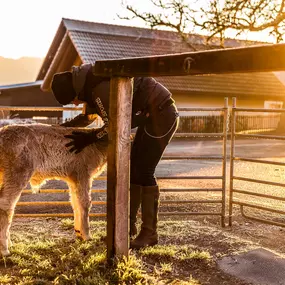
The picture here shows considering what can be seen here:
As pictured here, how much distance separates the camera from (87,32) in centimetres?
2473

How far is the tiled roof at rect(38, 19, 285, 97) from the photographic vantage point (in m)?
23.9

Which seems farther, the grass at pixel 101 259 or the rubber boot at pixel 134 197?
the rubber boot at pixel 134 197

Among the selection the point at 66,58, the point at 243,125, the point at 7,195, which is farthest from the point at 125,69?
the point at 243,125

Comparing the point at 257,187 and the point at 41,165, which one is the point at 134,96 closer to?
the point at 41,165

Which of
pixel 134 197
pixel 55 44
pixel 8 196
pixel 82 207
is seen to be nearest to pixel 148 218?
pixel 134 197

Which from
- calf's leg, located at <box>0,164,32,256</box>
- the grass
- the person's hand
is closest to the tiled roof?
the grass

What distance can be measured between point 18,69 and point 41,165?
12372 cm

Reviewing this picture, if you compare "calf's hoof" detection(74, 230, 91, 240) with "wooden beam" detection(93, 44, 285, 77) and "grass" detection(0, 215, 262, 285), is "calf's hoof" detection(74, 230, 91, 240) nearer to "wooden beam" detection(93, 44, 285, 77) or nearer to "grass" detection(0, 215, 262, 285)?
"grass" detection(0, 215, 262, 285)

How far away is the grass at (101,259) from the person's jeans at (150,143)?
28.4 inches

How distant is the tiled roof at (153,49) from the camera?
2391 centimetres

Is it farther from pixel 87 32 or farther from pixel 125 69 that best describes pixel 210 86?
pixel 125 69

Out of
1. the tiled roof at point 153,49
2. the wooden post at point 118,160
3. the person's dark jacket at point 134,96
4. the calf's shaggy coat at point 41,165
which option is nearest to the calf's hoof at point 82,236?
the calf's shaggy coat at point 41,165

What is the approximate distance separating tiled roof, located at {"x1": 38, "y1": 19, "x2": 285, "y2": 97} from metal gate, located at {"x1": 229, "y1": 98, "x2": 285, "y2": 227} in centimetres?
1191

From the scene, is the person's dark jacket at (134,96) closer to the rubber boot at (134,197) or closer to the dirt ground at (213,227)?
the rubber boot at (134,197)
